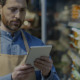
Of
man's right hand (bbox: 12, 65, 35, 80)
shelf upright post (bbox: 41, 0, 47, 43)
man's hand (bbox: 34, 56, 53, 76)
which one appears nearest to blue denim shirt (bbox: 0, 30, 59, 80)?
man's hand (bbox: 34, 56, 53, 76)

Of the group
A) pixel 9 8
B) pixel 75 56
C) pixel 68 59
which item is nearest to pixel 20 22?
pixel 9 8

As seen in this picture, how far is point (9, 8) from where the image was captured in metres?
1.79

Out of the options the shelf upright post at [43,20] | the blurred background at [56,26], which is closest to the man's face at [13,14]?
the blurred background at [56,26]

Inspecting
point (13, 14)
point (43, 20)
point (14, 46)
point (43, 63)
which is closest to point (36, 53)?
point (43, 63)

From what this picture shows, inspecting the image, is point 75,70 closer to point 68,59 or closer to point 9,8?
point 68,59

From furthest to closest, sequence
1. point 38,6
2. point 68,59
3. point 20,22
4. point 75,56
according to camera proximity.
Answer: point 38,6, point 68,59, point 75,56, point 20,22

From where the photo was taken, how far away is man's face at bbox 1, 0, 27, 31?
5.79 feet

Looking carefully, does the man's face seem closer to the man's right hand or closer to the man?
the man

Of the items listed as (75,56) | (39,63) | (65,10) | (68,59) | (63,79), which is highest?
(65,10)

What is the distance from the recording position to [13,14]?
178 cm

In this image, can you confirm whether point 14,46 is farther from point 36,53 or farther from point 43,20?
point 43,20

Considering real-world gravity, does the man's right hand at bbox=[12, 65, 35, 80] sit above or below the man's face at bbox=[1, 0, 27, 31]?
below

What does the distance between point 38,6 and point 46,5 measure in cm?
29

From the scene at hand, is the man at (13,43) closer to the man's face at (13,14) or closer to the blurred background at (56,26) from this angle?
the man's face at (13,14)
